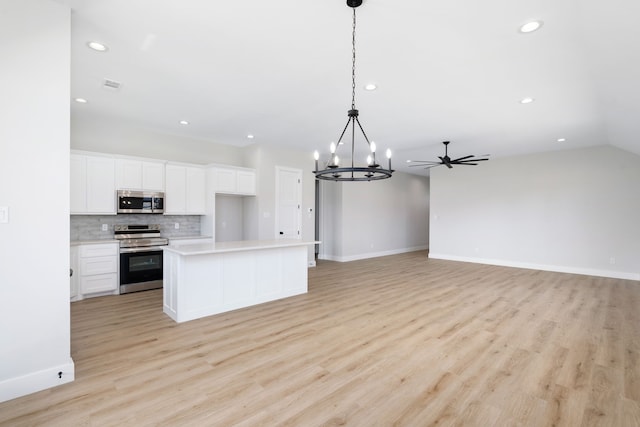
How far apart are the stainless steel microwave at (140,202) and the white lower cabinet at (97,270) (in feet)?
2.06

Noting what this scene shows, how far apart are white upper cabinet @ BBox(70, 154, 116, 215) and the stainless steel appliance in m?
0.48

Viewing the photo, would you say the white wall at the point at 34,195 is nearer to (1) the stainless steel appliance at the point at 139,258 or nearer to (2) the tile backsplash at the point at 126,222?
(1) the stainless steel appliance at the point at 139,258

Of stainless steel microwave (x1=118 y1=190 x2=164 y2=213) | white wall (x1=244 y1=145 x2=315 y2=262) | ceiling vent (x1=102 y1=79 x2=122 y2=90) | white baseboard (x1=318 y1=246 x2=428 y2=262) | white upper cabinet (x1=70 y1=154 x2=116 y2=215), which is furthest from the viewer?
white baseboard (x1=318 y1=246 x2=428 y2=262)

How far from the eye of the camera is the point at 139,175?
16.8ft

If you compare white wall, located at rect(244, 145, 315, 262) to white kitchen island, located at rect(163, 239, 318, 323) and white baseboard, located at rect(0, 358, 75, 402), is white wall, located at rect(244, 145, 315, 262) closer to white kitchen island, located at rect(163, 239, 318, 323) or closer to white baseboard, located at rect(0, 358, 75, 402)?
white kitchen island, located at rect(163, 239, 318, 323)

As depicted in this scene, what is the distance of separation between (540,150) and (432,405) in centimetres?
713

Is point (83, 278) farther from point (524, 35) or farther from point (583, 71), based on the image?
point (583, 71)

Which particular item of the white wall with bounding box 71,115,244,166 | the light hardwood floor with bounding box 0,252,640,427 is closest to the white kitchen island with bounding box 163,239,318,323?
the light hardwood floor with bounding box 0,252,640,427

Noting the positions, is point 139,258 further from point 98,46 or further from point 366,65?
point 366,65

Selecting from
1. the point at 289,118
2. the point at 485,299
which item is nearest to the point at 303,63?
the point at 289,118

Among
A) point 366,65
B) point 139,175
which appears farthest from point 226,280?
point 366,65

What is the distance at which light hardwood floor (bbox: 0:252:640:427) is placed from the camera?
200 cm

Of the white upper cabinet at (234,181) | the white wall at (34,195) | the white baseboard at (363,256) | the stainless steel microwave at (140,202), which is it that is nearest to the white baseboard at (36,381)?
the white wall at (34,195)

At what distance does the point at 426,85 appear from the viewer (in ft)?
11.7
